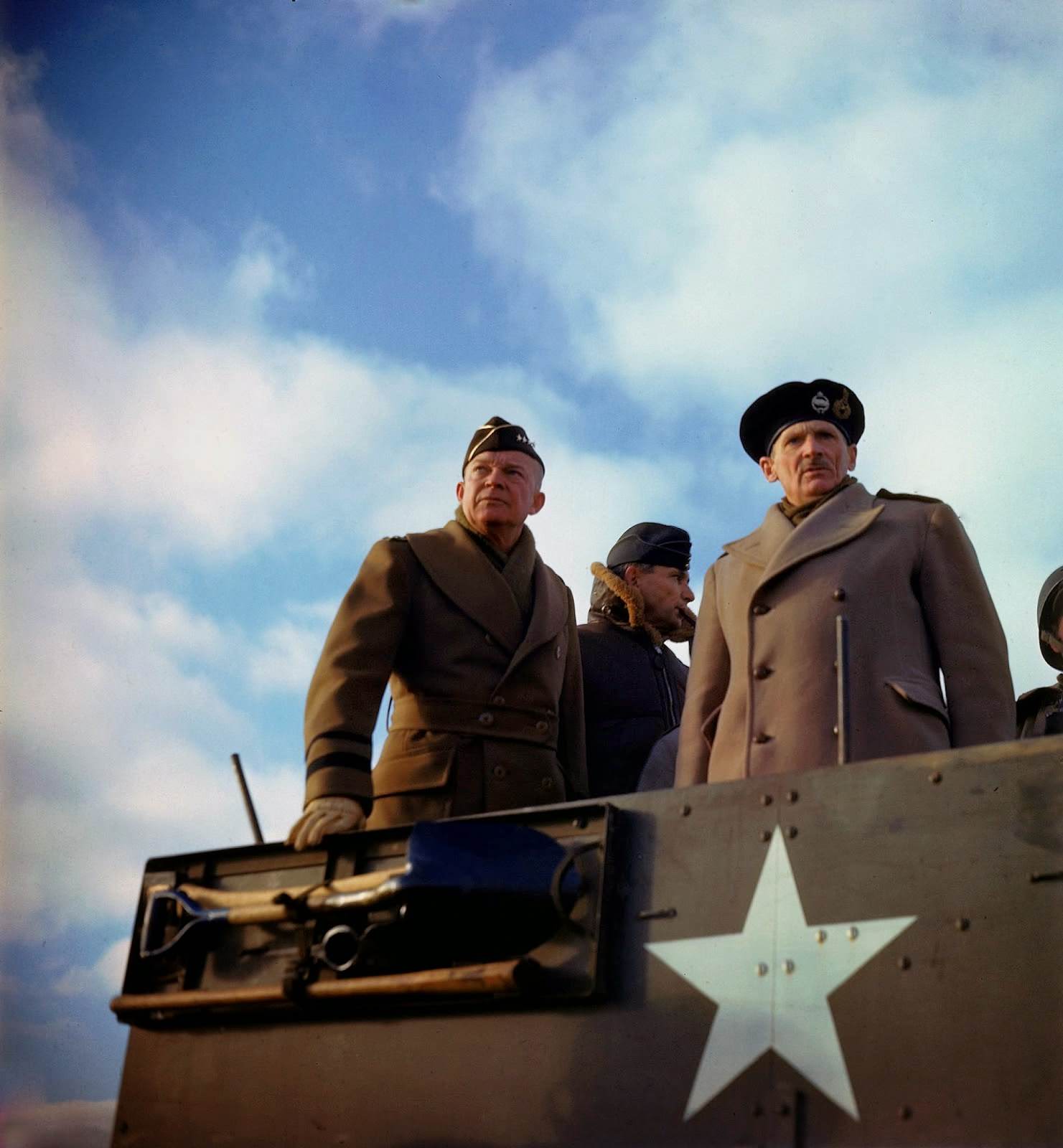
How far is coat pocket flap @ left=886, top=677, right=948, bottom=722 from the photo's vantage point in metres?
4.22

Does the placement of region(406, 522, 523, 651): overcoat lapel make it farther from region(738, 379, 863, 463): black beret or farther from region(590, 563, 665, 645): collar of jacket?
region(590, 563, 665, 645): collar of jacket

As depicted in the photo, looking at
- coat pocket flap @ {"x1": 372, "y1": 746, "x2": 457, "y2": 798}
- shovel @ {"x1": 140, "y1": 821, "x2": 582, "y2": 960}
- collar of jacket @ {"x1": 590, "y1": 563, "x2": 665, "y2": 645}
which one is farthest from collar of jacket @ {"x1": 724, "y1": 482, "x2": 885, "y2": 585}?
collar of jacket @ {"x1": 590, "y1": 563, "x2": 665, "y2": 645}

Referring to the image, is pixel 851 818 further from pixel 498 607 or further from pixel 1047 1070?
pixel 498 607

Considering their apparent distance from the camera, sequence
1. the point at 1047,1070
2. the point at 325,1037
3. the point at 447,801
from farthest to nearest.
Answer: the point at 447,801 → the point at 325,1037 → the point at 1047,1070

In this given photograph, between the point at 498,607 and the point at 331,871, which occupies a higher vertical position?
the point at 498,607

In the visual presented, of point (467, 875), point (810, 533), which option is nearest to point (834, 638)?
point (810, 533)

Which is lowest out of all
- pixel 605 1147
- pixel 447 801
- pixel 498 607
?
pixel 605 1147

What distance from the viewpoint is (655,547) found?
6723 mm

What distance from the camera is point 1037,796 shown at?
10.1 feet

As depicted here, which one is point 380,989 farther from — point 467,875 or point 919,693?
point 919,693

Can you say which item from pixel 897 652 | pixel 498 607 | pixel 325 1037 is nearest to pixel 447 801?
pixel 498 607

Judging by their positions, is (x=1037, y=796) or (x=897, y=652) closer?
(x=1037, y=796)

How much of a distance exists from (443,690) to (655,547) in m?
1.86

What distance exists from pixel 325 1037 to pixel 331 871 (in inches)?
17.8
